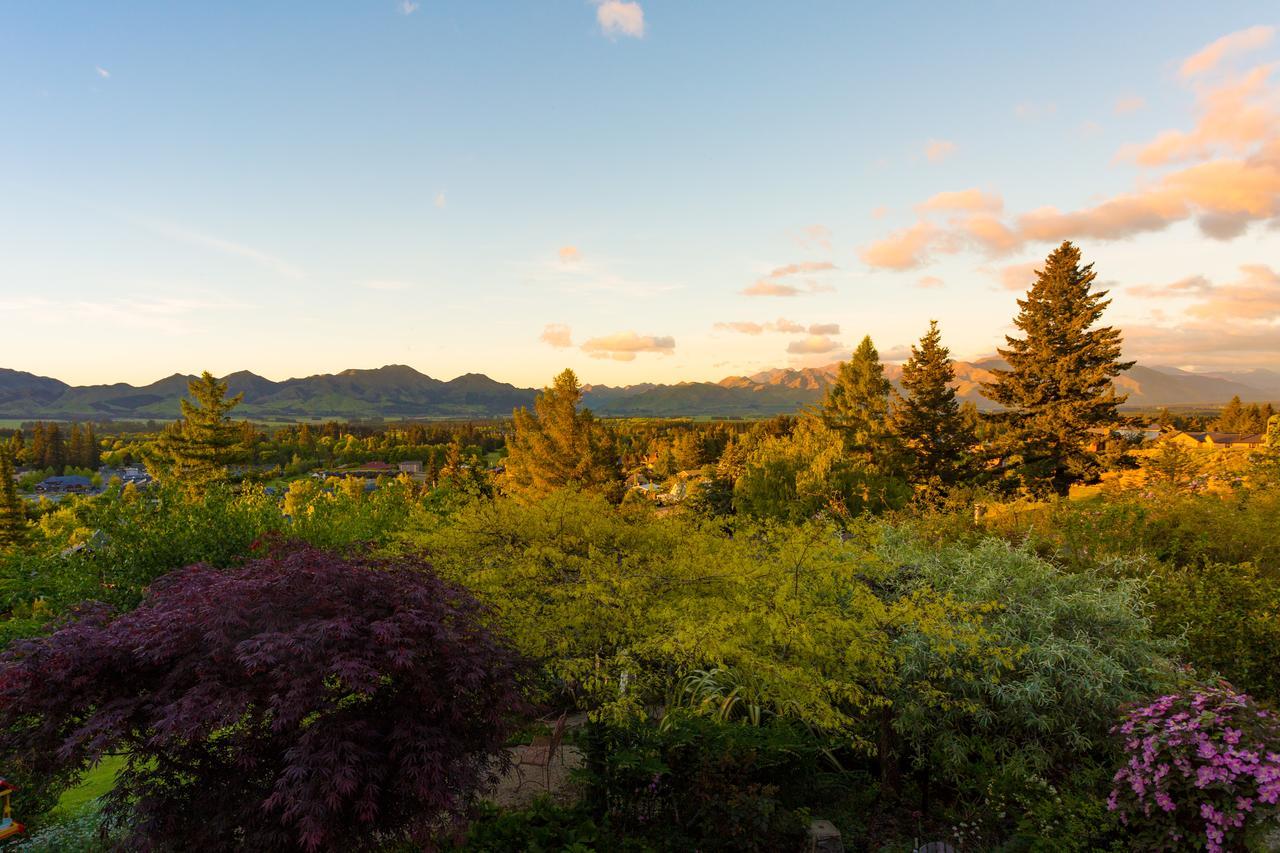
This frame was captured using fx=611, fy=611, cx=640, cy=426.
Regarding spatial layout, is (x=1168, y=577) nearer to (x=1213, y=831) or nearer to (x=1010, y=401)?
(x=1213, y=831)

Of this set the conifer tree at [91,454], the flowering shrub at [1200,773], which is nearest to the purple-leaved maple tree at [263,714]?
the flowering shrub at [1200,773]

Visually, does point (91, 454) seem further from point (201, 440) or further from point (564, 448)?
point (564, 448)

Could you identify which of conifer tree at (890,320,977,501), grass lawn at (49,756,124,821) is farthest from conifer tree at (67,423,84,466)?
conifer tree at (890,320,977,501)

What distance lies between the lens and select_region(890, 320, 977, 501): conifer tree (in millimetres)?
30094

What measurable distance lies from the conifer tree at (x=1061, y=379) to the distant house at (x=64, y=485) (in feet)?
413

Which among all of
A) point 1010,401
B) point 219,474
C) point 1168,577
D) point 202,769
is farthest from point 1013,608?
point 219,474

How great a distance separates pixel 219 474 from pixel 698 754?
41.2 m

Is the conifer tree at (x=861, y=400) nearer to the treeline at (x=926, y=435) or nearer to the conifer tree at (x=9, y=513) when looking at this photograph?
the treeline at (x=926, y=435)

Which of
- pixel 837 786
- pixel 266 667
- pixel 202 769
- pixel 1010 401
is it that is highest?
pixel 1010 401

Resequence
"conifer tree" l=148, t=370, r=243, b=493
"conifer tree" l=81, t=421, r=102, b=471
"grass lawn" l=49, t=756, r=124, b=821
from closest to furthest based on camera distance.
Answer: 1. "grass lawn" l=49, t=756, r=124, b=821
2. "conifer tree" l=148, t=370, r=243, b=493
3. "conifer tree" l=81, t=421, r=102, b=471

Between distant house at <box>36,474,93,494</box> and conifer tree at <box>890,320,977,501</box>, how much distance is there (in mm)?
121000

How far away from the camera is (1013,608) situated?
8.36 metres

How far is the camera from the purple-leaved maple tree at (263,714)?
4570 mm

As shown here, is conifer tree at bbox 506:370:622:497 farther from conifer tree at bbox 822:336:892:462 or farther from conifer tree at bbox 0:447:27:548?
conifer tree at bbox 0:447:27:548
